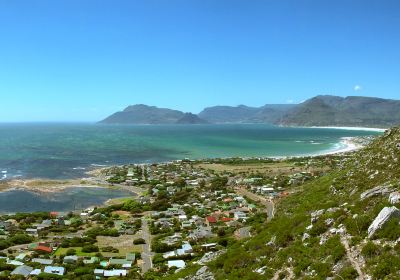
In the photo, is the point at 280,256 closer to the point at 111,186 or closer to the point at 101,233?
the point at 101,233

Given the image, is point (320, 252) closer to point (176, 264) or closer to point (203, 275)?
point (203, 275)

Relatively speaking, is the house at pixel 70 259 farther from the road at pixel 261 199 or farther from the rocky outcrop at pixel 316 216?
the rocky outcrop at pixel 316 216

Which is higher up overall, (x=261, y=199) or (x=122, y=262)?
(x=261, y=199)

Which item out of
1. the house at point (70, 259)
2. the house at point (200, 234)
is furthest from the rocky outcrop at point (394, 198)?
the house at point (70, 259)

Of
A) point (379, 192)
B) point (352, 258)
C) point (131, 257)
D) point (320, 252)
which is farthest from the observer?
point (131, 257)

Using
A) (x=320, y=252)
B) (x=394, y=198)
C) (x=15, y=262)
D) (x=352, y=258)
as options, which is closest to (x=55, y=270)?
(x=15, y=262)
